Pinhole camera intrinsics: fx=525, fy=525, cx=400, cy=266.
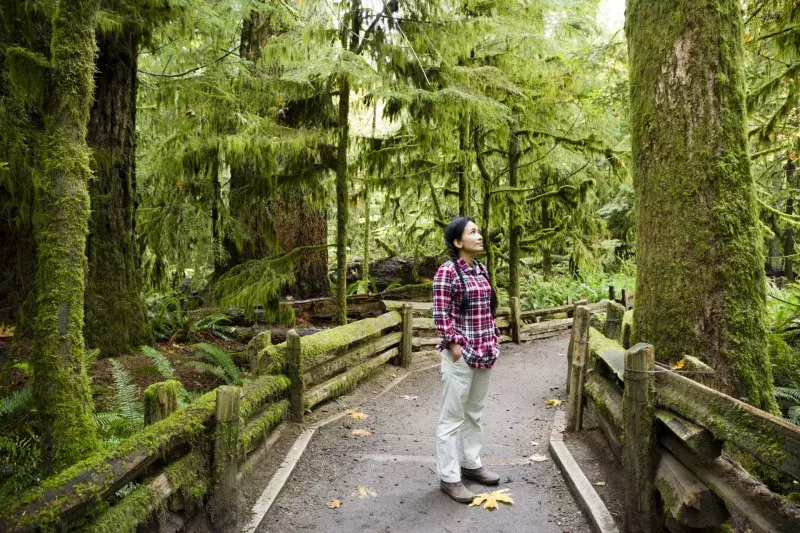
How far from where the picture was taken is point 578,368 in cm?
617

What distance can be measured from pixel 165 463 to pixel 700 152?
4.80m

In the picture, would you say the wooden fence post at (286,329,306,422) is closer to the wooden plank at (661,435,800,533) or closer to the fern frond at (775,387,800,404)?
the wooden plank at (661,435,800,533)

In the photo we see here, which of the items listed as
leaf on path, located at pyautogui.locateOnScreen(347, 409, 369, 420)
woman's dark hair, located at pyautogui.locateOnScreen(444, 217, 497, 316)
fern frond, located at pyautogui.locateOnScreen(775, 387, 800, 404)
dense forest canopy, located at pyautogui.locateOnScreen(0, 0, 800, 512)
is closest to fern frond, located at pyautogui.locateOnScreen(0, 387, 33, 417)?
dense forest canopy, located at pyautogui.locateOnScreen(0, 0, 800, 512)

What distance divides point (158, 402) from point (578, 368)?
14.9 ft

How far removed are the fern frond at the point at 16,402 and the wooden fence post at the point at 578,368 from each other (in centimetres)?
577

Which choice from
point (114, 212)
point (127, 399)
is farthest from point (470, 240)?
point (114, 212)

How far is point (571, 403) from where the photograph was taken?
20.4ft

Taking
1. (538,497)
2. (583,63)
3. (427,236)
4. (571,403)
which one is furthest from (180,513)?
(427,236)

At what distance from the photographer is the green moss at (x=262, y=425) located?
15.1ft

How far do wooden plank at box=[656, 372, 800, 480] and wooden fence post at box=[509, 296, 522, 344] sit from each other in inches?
385

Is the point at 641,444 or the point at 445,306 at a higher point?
the point at 445,306

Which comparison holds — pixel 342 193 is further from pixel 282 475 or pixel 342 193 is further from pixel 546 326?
pixel 546 326

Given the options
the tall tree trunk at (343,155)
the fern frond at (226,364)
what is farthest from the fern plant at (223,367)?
the tall tree trunk at (343,155)

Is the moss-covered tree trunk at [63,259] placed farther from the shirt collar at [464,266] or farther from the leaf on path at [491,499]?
the leaf on path at [491,499]
